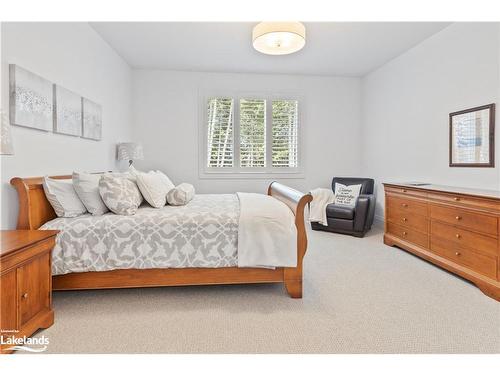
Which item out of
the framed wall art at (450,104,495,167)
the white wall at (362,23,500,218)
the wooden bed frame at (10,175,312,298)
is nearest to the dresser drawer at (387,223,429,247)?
the white wall at (362,23,500,218)

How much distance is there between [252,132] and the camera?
5551 millimetres

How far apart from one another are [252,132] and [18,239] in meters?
4.16

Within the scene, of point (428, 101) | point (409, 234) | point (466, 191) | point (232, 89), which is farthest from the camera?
point (232, 89)

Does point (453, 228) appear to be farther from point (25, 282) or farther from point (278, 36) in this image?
point (25, 282)

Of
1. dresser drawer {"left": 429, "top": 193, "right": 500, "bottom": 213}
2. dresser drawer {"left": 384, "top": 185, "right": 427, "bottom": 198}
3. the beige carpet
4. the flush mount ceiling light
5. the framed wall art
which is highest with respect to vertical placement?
the flush mount ceiling light

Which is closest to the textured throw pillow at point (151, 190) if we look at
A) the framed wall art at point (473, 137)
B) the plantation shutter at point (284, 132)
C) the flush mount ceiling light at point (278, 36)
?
the flush mount ceiling light at point (278, 36)

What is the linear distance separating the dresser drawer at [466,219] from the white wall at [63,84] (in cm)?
380

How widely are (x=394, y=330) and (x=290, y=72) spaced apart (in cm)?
449

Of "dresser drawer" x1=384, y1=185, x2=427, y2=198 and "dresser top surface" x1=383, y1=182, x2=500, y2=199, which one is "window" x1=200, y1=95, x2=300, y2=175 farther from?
"dresser top surface" x1=383, y1=182, x2=500, y2=199

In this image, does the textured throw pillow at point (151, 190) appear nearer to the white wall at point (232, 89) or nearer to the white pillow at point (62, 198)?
the white pillow at point (62, 198)

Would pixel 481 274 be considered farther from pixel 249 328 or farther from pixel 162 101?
pixel 162 101

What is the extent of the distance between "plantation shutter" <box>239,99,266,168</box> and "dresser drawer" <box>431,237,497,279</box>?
3158mm

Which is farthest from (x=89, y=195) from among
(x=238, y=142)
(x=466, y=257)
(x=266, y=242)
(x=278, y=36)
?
(x=466, y=257)

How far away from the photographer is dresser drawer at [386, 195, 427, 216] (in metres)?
3.44
